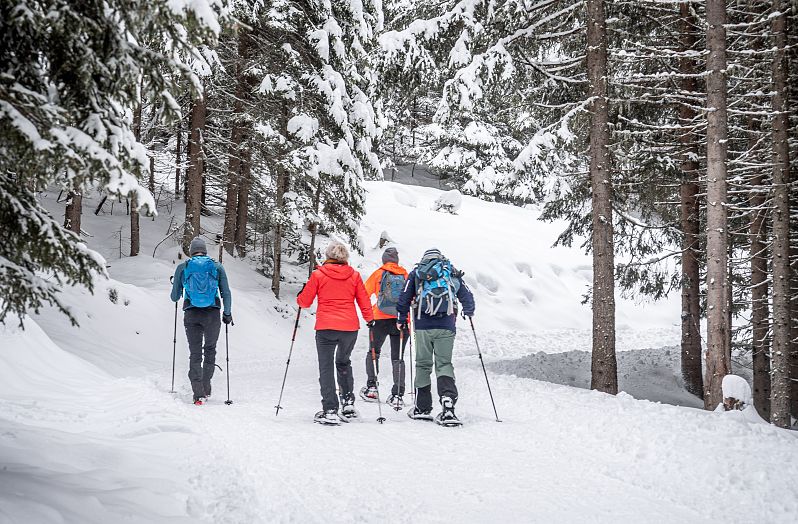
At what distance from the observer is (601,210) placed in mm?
10422

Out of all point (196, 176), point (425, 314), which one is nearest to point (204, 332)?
point (425, 314)

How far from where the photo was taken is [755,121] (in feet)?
42.3

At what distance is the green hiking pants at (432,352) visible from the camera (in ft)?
24.9

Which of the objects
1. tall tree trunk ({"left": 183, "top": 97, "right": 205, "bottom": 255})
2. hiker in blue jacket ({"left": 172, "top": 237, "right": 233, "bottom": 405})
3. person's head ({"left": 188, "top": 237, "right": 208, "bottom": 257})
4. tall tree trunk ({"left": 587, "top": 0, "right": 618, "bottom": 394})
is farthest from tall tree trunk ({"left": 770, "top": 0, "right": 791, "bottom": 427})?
tall tree trunk ({"left": 183, "top": 97, "right": 205, "bottom": 255})

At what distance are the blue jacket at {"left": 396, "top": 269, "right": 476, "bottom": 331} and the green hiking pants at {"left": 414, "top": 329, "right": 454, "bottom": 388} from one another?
69mm

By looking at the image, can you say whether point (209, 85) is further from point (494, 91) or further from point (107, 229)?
point (107, 229)

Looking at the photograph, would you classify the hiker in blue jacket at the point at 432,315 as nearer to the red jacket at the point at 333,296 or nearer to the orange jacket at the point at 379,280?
the red jacket at the point at 333,296

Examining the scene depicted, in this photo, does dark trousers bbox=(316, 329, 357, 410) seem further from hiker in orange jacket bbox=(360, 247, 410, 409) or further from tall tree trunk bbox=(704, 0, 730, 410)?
tall tree trunk bbox=(704, 0, 730, 410)

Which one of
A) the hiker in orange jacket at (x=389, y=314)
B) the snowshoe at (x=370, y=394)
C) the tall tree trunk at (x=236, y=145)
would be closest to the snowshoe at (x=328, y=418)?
the hiker in orange jacket at (x=389, y=314)

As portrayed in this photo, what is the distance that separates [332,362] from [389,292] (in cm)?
185

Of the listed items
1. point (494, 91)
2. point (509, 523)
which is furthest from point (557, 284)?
point (509, 523)

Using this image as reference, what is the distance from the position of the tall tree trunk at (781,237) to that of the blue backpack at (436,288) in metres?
6.33

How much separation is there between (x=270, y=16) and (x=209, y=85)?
232 cm

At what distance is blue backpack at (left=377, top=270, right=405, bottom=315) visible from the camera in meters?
9.06
